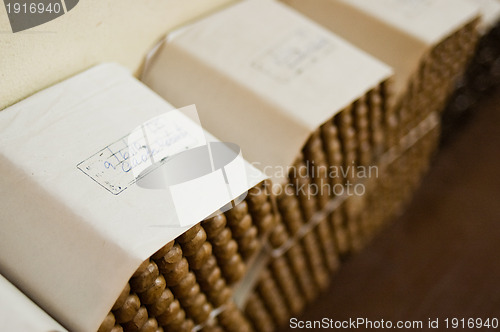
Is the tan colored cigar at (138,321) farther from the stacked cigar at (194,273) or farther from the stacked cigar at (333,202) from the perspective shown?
the stacked cigar at (333,202)

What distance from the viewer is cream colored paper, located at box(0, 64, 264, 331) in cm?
77

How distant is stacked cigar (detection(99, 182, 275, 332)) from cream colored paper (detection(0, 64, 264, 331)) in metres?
0.04

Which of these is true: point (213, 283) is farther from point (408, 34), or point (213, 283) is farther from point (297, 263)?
point (408, 34)

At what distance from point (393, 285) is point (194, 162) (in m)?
1.05

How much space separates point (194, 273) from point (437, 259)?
1093mm

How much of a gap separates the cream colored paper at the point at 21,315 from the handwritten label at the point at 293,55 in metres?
0.68

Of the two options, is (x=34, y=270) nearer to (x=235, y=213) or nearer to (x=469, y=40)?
(x=235, y=213)

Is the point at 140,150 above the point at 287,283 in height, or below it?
above

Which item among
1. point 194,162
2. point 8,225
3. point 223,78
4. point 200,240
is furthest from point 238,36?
point 8,225

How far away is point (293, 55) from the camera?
1.16 meters

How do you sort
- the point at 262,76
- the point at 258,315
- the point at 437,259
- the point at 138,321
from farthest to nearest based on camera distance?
the point at 437,259 → the point at 258,315 → the point at 262,76 → the point at 138,321

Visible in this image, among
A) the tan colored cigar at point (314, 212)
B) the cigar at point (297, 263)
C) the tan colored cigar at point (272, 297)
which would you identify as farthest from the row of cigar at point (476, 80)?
the tan colored cigar at point (272, 297)

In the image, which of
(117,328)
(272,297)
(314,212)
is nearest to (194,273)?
(117,328)

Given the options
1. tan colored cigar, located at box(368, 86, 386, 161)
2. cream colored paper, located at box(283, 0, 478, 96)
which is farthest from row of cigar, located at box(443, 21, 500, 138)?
tan colored cigar, located at box(368, 86, 386, 161)
